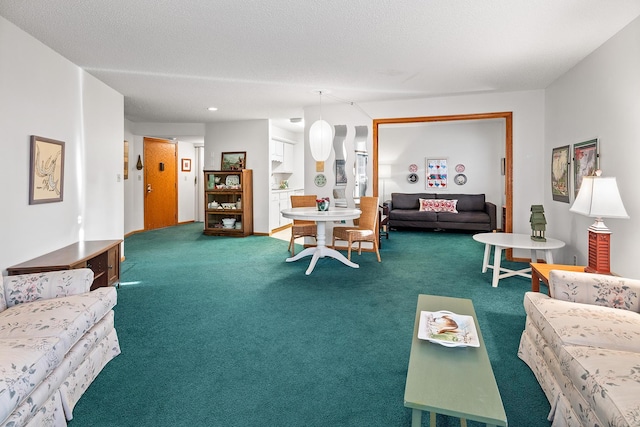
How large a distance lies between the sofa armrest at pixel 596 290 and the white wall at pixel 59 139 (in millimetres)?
3894

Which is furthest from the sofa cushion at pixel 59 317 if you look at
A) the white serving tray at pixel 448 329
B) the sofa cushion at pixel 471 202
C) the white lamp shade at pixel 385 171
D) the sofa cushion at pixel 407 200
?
the white lamp shade at pixel 385 171

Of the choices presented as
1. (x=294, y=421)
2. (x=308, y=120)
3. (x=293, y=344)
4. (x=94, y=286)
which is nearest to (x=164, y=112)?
(x=308, y=120)

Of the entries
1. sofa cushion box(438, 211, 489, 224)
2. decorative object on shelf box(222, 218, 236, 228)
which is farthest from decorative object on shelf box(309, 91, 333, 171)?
sofa cushion box(438, 211, 489, 224)

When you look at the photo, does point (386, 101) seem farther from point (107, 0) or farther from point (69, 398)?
point (69, 398)

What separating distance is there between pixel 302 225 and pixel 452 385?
4230 millimetres

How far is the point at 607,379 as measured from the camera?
1.34 m

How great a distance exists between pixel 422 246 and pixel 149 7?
500cm

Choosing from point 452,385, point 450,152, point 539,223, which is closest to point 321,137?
point 539,223

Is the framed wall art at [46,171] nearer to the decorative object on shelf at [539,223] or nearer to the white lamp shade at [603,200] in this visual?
the white lamp shade at [603,200]

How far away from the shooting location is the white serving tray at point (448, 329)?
167 cm

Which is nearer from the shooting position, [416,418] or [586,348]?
[416,418]

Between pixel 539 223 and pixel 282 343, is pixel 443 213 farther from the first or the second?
pixel 282 343

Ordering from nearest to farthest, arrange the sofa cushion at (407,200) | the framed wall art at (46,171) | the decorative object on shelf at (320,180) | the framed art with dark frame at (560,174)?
1. the framed wall art at (46,171)
2. the framed art with dark frame at (560,174)
3. the decorative object on shelf at (320,180)
4. the sofa cushion at (407,200)

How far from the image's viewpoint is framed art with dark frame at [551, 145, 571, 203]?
4.16 metres
